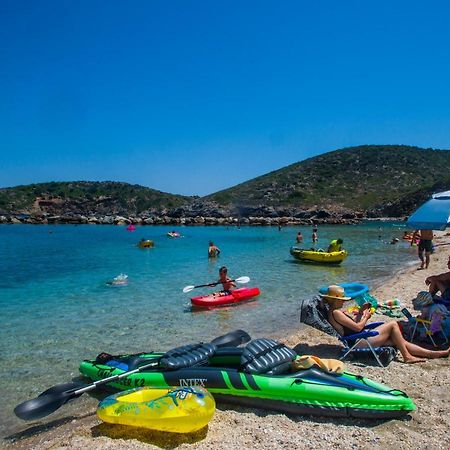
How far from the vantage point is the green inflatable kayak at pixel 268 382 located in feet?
16.3

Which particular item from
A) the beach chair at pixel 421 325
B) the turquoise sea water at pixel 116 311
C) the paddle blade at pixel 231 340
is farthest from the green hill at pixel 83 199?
the beach chair at pixel 421 325

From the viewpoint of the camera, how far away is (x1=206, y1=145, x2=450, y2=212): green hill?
327 feet

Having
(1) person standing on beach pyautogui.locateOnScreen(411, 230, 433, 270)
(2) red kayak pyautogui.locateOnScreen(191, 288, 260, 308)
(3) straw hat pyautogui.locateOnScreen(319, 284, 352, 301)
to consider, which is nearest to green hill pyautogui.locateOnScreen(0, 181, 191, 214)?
(1) person standing on beach pyautogui.locateOnScreen(411, 230, 433, 270)

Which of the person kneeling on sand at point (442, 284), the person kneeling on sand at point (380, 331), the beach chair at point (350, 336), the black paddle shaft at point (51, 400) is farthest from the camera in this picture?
the person kneeling on sand at point (442, 284)

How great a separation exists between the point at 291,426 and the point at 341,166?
393 feet

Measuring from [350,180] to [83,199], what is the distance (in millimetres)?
73997

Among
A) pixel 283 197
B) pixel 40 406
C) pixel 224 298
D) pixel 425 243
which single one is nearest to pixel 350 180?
pixel 283 197

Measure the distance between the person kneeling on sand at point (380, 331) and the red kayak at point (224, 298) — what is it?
5810mm

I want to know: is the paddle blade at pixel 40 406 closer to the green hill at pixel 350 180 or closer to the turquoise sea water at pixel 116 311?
the turquoise sea water at pixel 116 311

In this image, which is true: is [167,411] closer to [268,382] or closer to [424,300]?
[268,382]

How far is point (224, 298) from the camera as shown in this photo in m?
12.7

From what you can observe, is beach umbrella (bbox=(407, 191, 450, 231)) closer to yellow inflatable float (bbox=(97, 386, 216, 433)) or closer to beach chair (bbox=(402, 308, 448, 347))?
beach chair (bbox=(402, 308, 448, 347))

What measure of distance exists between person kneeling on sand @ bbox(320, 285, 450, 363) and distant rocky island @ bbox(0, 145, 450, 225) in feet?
242

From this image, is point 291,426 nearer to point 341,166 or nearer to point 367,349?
point 367,349
